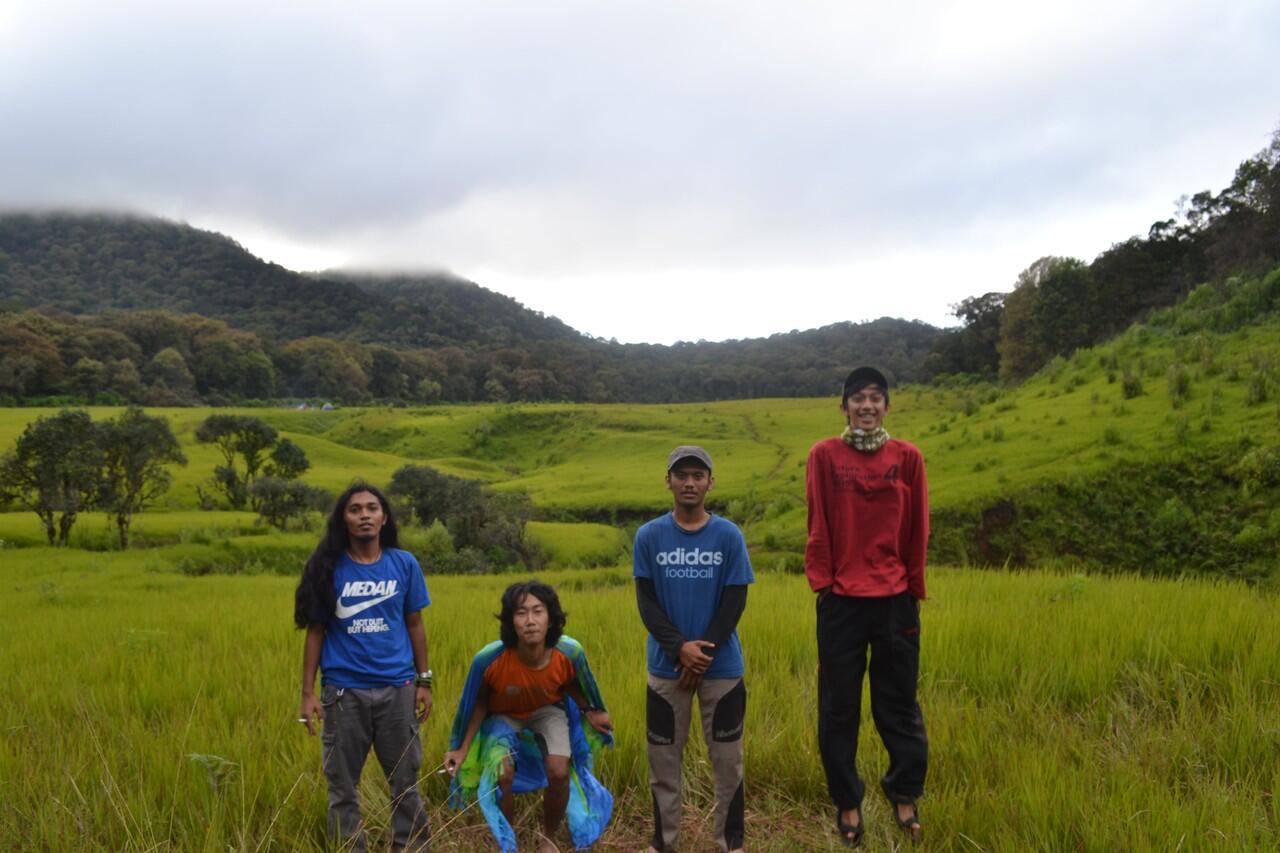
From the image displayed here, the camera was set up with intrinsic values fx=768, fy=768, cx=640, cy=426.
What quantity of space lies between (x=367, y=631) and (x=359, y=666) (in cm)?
17

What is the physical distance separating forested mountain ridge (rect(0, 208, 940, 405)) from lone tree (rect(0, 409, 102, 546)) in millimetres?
Answer: 46712

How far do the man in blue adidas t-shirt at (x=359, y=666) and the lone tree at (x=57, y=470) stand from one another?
23.5m

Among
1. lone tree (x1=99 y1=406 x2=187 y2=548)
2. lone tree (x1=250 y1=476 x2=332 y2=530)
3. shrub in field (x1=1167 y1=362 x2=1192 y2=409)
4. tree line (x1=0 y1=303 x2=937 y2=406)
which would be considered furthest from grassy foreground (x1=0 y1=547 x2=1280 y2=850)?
tree line (x1=0 y1=303 x2=937 y2=406)

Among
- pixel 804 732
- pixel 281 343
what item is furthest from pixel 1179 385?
pixel 281 343

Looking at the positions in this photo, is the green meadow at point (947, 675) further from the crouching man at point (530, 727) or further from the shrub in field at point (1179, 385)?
the crouching man at point (530, 727)

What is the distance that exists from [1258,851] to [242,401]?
3318 inches

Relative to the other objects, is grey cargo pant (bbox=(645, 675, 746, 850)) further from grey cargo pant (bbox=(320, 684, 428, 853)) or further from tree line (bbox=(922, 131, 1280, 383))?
tree line (bbox=(922, 131, 1280, 383))

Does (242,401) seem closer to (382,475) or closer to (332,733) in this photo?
(382,475)

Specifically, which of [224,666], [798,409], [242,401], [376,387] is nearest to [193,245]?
[376,387]

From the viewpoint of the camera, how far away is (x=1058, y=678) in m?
5.70

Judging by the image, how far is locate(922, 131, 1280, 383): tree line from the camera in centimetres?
2891

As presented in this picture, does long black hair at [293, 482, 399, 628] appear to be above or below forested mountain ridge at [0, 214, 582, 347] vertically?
below

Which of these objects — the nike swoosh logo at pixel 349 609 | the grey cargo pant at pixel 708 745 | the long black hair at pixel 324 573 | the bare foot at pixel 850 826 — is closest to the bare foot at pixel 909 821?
the bare foot at pixel 850 826

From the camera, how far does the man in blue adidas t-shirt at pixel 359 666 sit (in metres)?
3.72
